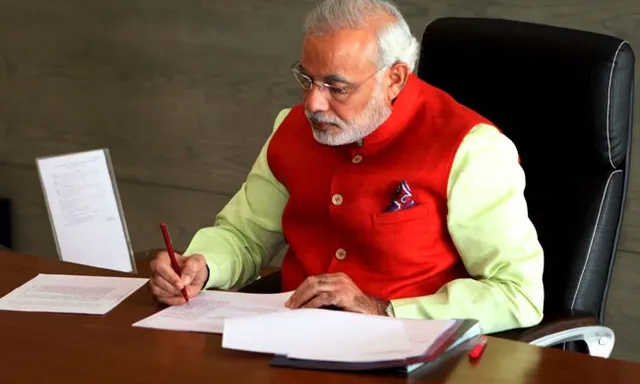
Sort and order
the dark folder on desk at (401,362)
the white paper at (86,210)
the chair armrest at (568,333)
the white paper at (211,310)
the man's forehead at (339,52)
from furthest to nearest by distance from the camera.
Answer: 1. the white paper at (86,210)
2. the man's forehead at (339,52)
3. the chair armrest at (568,333)
4. the white paper at (211,310)
5. the dark folder on desk at (401,362)

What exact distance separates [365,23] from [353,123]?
0.58 ft

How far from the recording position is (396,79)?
1.93 metres

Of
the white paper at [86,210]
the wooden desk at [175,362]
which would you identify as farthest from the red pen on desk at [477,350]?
the white paper at [86,210]

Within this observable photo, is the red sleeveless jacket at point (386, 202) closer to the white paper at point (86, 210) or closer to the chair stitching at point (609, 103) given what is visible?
the chair stitching at point (609, 103)

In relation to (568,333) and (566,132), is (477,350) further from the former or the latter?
(566,132)

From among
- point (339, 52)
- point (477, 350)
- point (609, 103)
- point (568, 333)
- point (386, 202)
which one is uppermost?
point (339, 52)

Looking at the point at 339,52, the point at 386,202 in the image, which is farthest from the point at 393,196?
the point at 339,52

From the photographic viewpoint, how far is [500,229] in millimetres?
1795

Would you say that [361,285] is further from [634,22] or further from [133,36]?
[133,36]

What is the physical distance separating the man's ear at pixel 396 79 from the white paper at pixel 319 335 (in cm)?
53

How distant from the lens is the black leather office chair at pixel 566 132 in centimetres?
190

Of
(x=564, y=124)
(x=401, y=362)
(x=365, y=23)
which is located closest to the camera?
(x=401, y=362)

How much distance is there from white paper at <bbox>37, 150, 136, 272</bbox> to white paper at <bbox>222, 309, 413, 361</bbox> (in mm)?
962

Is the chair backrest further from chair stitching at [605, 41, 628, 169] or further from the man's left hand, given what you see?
the man's left hand
